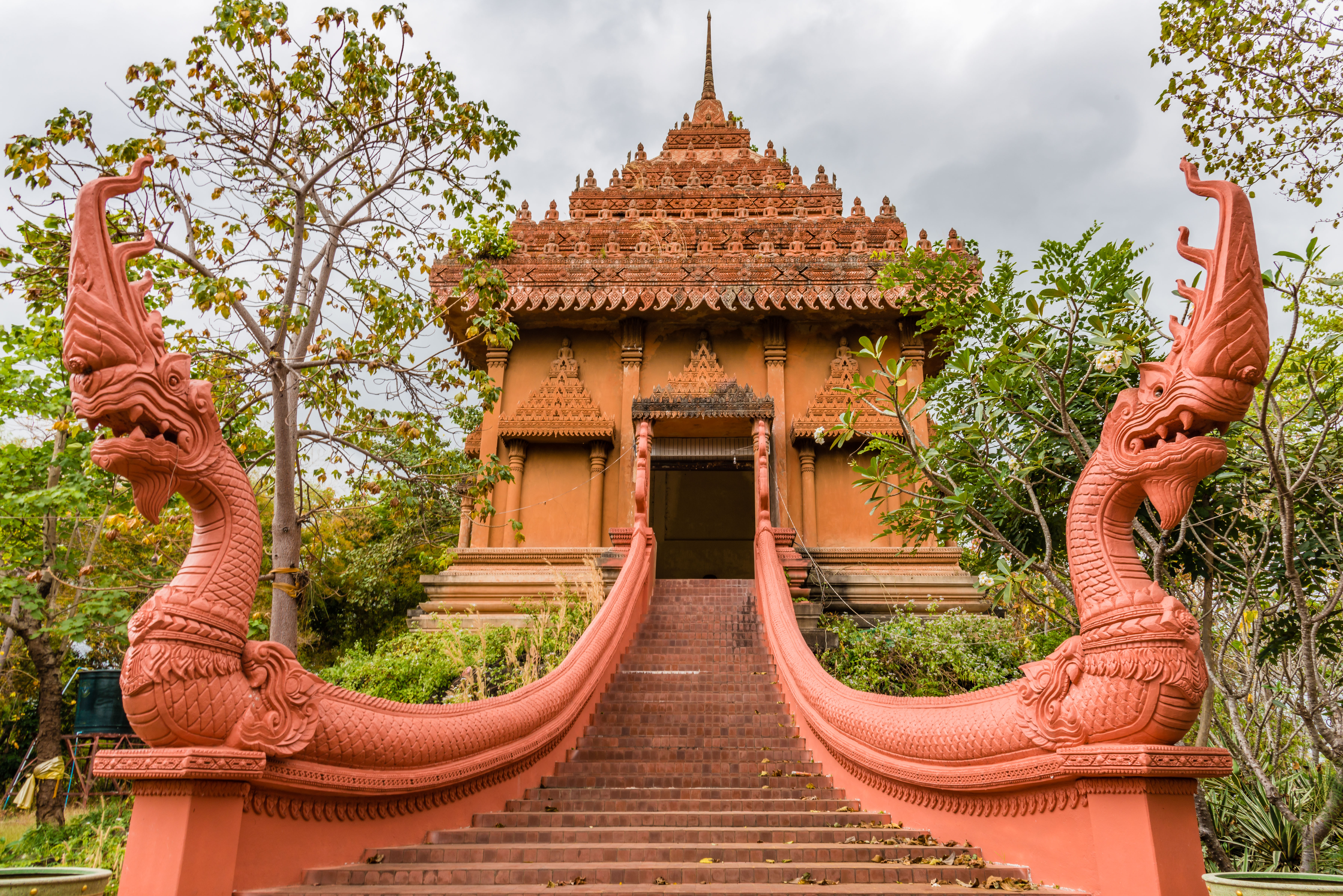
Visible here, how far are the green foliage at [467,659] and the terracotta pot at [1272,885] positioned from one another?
5549mm

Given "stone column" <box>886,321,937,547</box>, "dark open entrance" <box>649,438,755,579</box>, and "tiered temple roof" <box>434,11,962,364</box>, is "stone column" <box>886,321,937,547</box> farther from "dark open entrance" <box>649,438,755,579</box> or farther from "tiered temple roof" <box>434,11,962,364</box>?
"dark open entrance" <box>649,438,755,579</box>

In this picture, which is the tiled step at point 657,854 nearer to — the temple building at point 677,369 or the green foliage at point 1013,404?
the green foliage at point 1013,404

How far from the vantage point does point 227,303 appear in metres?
6.44

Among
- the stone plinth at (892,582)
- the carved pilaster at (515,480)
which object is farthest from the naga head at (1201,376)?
the carved pilaster at (515,480)

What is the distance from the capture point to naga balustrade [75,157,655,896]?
9.42ft

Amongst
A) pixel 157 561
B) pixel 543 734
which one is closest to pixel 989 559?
pixel 543 734

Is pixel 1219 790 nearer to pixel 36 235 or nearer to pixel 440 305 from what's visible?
pixel 440 305

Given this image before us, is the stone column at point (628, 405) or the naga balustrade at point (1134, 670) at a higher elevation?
the stone column at point (628, 405)

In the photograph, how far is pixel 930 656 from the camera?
7.70 m

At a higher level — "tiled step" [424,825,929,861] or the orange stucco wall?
the orange stucco wall

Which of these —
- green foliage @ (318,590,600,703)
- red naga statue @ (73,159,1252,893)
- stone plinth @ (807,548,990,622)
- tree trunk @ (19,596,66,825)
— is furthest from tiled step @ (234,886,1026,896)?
tree trunk @ (19,596,66,825)

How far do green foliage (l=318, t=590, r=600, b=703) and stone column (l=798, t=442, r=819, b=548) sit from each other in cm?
358

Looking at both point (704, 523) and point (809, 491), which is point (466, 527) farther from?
point (704, 523)

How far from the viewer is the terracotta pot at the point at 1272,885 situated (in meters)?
2.55
